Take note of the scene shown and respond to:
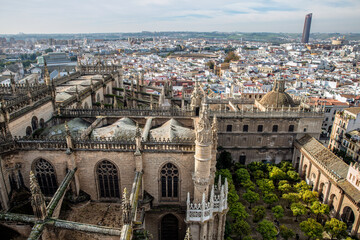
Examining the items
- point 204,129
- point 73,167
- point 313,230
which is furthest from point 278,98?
point 73,167

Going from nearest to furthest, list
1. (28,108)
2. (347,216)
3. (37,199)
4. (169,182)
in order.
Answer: (37,199), (169,182), (28,108), (347,216)

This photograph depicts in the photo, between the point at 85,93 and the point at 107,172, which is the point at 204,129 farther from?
the point at 85,93

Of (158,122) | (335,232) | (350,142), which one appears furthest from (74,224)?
(350,142)

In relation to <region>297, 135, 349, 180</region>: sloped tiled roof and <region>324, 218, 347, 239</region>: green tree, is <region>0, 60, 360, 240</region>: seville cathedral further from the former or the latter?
<region>297, 135, 349, 180</region>: sloped tiled roof

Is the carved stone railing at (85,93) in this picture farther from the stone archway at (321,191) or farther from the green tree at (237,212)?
the stone archway at (321,191)

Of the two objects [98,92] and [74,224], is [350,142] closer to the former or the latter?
[98,92]
